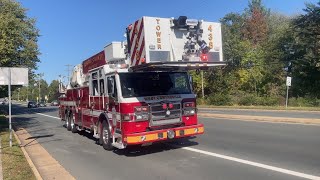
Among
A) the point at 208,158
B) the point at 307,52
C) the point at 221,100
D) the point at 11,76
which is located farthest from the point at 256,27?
the point at 208,158

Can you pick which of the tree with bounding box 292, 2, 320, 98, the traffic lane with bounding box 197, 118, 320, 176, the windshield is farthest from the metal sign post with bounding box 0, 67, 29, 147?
the tree with bounding box 292, 2, 320, 98

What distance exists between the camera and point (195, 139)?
1433 cm

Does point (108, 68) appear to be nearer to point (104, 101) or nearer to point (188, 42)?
point (104, 101)

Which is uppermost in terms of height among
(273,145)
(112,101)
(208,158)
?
(112,101)

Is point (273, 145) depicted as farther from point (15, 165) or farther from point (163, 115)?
point (15, 165)

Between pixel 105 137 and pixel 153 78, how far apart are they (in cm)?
252

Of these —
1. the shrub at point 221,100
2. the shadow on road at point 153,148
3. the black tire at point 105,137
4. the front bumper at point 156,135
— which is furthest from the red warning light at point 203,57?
the shrub at point 221,100

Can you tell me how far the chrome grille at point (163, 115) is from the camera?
1138 centimetres

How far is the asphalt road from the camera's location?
878 cm

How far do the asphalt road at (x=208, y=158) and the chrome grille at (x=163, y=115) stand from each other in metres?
0.90

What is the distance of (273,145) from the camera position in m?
12.1

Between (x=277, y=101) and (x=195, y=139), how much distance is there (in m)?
32.6

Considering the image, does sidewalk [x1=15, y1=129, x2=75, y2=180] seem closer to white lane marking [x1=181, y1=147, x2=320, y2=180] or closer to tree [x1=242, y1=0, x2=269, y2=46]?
white lane marking [x1=181, y1=147, x2=320, y2=180]

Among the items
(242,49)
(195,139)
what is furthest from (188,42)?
(242,49)
